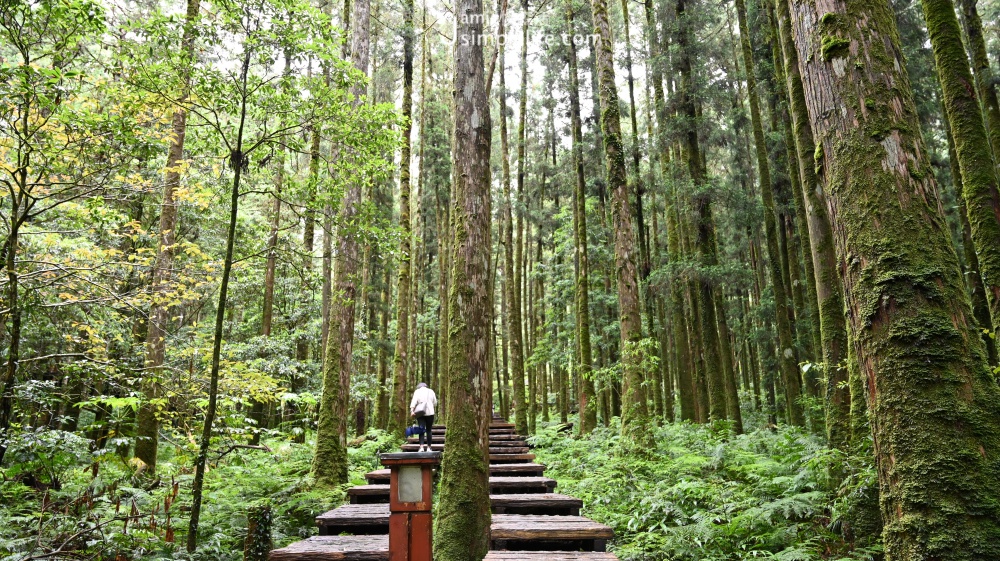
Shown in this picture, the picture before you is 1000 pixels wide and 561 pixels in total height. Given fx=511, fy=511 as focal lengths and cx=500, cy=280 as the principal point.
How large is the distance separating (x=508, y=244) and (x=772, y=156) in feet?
30.2

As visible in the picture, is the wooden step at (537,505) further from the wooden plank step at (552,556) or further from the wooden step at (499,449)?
the wooden step at (499,449)

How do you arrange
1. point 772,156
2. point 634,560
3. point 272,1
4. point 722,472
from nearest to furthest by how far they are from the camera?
point 634,560
point 272,1
point 722,472
point 772,156

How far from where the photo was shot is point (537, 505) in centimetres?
672

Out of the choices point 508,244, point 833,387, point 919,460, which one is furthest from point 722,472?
point 508,244

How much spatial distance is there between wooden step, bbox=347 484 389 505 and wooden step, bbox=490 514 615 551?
242 cm

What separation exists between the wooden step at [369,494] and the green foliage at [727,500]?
298 cm

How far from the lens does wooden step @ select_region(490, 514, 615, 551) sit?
17.3 ft

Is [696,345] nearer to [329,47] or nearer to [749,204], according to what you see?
[749,204]

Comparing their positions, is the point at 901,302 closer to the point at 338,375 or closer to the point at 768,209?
the point at 338,375

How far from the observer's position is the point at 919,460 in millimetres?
2338

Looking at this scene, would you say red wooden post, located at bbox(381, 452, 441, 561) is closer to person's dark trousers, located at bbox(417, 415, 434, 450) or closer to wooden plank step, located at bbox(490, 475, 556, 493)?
wooden plank step, located at bbox(490, 475, 556, 493)

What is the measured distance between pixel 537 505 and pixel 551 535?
1427 millimetres

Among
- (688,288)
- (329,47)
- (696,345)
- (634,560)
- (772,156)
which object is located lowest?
(634,560)

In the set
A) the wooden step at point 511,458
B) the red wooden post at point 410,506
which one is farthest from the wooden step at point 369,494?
the red wooden post at point 410,506
